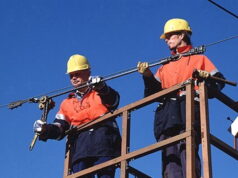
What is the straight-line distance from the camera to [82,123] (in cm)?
982

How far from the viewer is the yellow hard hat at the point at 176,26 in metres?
9.57

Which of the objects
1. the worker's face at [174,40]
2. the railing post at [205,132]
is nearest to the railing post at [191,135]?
the railing post at [205,132]

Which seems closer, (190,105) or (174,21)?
(190,105)

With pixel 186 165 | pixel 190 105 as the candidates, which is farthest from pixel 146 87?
pixel 186 165

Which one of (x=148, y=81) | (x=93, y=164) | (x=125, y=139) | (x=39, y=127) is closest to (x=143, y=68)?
(x=148, y=81)

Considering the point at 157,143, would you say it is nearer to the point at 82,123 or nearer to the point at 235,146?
the point at 235,146

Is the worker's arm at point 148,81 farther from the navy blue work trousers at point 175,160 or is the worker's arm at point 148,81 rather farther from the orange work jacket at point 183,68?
the navy blue work trousers at point 175,160

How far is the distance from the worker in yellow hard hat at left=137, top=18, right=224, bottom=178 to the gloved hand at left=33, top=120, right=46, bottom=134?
1.67 m

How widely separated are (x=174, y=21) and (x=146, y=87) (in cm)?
115

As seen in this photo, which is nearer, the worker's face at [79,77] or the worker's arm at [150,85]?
the worker's arm at [150,85]

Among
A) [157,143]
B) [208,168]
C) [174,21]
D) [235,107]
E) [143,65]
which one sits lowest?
[208,168]

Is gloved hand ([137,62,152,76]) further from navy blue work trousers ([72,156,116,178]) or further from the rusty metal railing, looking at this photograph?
navy blue work trousers ([72,156,116,178])

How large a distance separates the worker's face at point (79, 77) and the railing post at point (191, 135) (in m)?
2.47

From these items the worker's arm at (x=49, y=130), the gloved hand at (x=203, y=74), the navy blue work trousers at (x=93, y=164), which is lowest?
the navy blue work trousers at (x=93, y=164)
